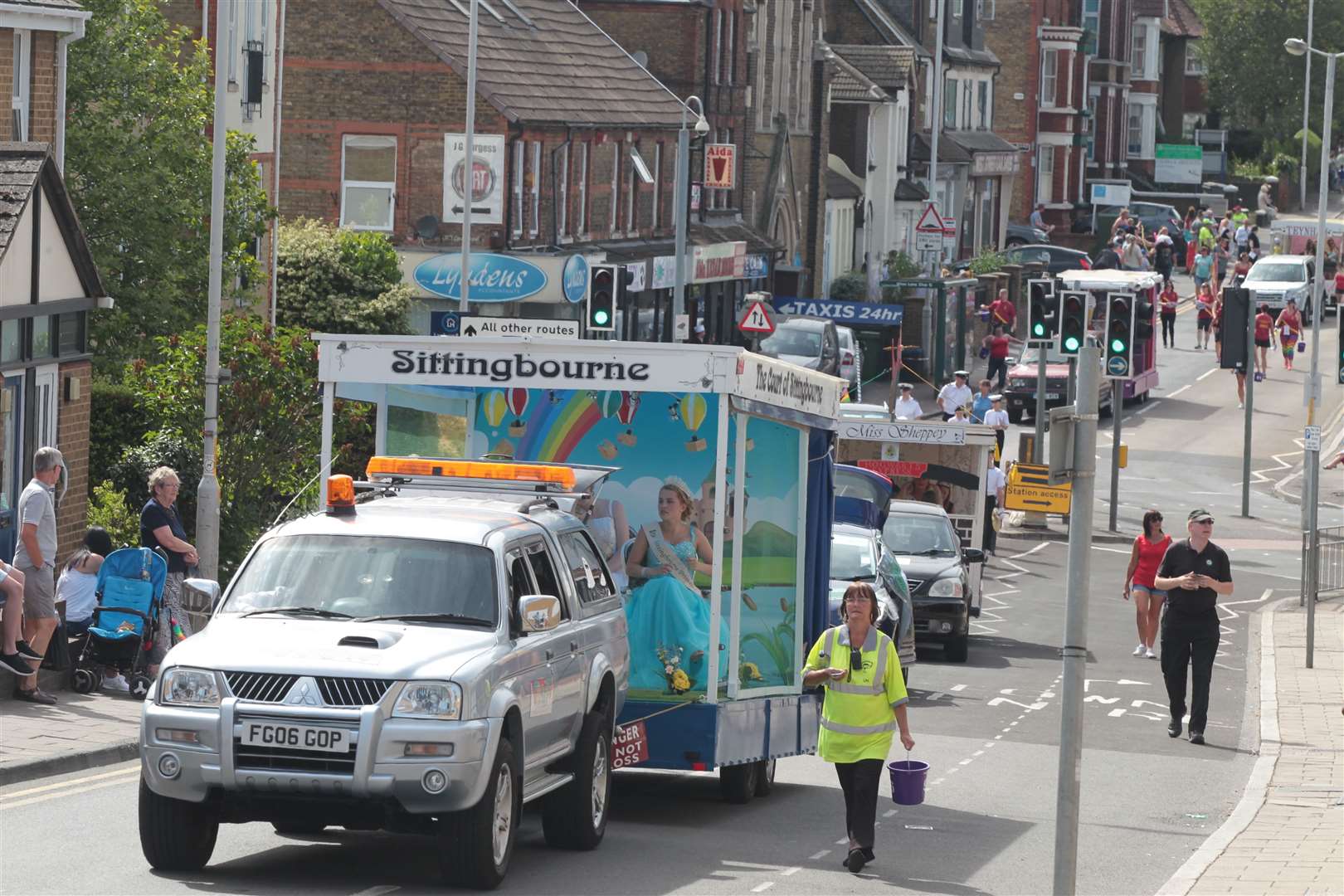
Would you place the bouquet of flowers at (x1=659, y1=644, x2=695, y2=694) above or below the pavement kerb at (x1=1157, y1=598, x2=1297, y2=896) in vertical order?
above

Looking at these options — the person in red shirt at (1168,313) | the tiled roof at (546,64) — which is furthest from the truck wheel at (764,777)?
the person in red shirt at (1168,313)

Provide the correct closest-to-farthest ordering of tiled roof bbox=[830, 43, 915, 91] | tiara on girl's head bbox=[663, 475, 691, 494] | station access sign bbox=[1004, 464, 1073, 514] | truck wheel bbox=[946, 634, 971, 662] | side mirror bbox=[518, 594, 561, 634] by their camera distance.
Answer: side mirror bbox=[518, 594, 561, 634], tiara on girl's head bbox=[663, 475, 691, 494], truck wheel bbox=[946, 634, 971, 662], station access sign bbox=[1004, 464, 1073, 514], tiled roof bbox=[830, 43, 915, 91]

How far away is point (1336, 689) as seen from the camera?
76.4 ft

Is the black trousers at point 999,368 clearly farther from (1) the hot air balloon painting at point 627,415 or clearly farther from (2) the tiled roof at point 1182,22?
(2) the tiled roof at point 1182,22

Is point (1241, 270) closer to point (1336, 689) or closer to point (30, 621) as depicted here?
point (1336, 689)

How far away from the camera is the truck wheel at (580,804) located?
12469 millimetres

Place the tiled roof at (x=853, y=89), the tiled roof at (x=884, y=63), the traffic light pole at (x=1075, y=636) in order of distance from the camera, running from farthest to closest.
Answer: the tiled roof at (x=884, y=63), the tiled roof at (x=853, y=89), the traffic light pole at (x=1075, y=636)

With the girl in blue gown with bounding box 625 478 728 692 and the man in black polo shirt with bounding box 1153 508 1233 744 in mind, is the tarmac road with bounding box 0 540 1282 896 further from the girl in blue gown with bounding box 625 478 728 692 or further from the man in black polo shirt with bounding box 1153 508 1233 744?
the girl in blue gown with bounding box 625 478 728 692

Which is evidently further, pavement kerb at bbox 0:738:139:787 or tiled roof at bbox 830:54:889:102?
tiled roof at bbox 830:54:889:102

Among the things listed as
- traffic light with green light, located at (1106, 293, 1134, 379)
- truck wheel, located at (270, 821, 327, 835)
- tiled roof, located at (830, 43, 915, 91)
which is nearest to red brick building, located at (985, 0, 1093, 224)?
tiled roof, located at (830, 43, 915, 91)

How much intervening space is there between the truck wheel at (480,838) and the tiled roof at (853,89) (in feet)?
188

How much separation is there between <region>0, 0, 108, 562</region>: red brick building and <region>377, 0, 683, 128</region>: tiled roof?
21915 millimetres

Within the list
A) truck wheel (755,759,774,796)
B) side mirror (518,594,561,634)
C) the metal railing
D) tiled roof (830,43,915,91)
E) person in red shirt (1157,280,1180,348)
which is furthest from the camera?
tiled roof (830,43,915,91)

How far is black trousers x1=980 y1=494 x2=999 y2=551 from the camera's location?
33062mm
